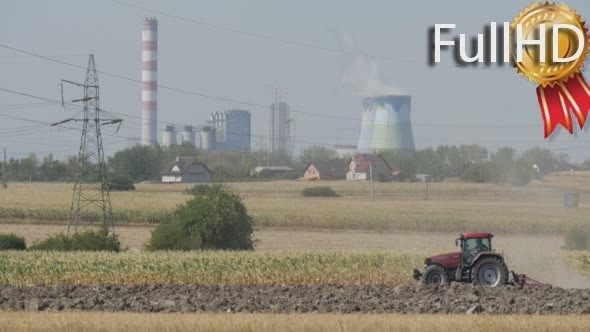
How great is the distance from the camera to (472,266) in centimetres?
3247

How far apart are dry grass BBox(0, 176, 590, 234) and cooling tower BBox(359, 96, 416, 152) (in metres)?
82.3

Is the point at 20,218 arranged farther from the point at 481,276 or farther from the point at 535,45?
the point at 535,45

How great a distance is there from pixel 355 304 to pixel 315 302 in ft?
3.89

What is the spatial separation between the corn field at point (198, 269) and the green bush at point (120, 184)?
63577 millimetres

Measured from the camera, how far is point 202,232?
47844mm

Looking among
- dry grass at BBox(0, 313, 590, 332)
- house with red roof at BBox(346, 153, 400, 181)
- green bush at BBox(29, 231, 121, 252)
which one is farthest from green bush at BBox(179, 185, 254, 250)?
house with red roof at BBox(346, 153, 400, 181)

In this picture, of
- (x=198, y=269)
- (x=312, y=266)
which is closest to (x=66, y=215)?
(x=198, y=269)

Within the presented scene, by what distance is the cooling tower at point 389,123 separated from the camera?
7131 inches

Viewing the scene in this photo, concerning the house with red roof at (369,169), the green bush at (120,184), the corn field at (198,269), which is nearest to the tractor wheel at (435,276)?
the corn field at (198,269)

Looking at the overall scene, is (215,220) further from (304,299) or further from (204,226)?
(304,299)

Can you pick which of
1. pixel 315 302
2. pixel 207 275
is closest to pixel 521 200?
pixel 207 275

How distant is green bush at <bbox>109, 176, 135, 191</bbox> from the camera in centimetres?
10269

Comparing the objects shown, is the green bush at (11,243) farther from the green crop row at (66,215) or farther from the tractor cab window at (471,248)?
the tractor cab window at (471,248)

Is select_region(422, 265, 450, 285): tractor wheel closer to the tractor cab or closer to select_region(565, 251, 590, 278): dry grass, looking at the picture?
the tractor cab
